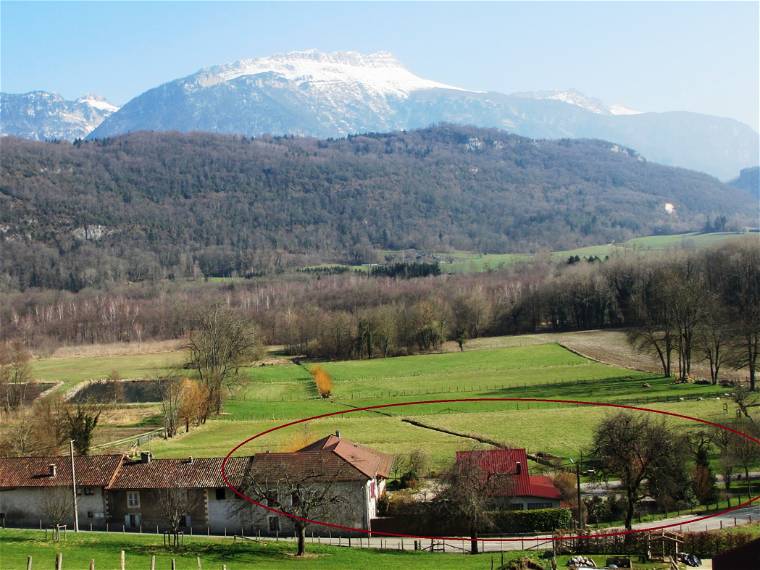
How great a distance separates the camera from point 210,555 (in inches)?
1551

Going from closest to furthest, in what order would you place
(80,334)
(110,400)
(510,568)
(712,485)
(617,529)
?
(510,568) → (617,529) → (712,485) → (110,400) → (80,334)

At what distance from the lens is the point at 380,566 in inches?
1469

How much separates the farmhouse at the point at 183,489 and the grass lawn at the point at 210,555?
3657 millimetres

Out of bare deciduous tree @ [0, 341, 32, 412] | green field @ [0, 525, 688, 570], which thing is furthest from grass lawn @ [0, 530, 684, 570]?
bare deciduous tree @ [0, 341, 32, 412]

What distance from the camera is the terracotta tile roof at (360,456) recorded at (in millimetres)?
47625

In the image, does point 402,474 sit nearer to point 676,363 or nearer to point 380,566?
point 380,566

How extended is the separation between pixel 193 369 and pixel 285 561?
68308 millimetres

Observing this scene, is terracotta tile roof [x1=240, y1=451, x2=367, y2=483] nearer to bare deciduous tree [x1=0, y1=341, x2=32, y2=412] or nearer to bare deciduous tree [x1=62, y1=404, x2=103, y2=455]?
bare deciduous tree [x1=62, y1=404, x2=103, y2=455]

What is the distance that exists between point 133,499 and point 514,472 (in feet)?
66.1

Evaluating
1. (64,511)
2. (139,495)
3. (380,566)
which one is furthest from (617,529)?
(64,511)

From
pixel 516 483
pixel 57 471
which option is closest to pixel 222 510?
pixel 57 471

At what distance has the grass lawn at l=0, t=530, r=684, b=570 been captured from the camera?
1433 inches

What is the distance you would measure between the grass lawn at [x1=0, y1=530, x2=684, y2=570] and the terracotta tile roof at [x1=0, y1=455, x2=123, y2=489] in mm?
5282

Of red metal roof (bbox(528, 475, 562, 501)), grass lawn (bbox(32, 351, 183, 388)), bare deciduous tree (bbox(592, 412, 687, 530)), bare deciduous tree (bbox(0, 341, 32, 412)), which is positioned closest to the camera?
bare deciduous tree (bbox(592, 412, 687, 530))
